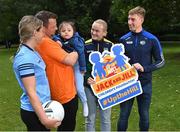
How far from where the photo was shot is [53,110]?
14.7 feet

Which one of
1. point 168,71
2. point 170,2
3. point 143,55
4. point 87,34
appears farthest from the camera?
point 87,34

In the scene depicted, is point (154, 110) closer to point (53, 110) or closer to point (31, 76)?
point (53, 110)

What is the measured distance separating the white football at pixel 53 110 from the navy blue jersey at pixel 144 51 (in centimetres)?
192

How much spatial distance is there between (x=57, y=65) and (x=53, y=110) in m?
0.65

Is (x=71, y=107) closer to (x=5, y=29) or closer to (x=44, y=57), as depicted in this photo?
(x=44, y=57)

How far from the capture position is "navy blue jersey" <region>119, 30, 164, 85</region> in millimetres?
6074

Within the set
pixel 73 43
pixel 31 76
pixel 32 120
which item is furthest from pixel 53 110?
pixel 73 43

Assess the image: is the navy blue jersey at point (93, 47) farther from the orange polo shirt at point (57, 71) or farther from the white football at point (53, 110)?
the white football at point (53, 110)

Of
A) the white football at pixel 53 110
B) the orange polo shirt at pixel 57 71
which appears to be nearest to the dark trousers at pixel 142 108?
the orange polo shirt at pixel 57 71

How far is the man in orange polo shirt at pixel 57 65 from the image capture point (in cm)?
484

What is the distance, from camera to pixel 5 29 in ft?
167

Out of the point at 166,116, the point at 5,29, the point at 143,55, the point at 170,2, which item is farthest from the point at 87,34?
the point at 143,55

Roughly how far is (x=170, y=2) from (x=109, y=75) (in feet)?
65.2

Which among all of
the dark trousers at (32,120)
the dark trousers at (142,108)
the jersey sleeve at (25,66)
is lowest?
the dark trousers at (142,108)
